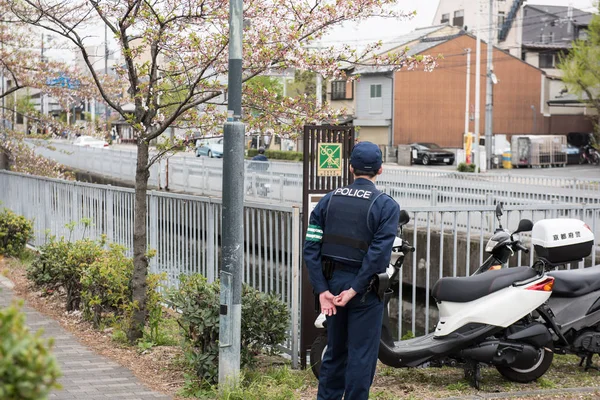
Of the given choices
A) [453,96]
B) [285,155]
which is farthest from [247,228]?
[453,96]

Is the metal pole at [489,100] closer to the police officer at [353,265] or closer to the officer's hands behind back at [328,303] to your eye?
the police officer at [353,265]

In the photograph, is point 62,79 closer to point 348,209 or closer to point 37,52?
point 37,52

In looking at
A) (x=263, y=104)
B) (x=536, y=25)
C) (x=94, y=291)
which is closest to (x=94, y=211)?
(x=94, y=291)

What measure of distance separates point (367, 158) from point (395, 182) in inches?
763

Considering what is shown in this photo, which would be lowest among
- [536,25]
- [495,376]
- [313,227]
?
[495,376]

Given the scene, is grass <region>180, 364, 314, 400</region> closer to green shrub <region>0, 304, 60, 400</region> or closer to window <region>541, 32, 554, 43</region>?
green shrub <region>0, 304, 60, 400</region>

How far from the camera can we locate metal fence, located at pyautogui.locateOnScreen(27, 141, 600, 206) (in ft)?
55.8

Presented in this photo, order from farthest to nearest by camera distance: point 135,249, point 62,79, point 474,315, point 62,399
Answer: point 62,79
point 135,249
point 474,315
point 62,399

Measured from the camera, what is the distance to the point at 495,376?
6914 millimetres

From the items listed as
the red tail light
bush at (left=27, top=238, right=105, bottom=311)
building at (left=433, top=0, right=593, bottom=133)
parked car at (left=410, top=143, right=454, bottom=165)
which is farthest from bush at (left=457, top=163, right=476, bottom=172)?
the red tail light

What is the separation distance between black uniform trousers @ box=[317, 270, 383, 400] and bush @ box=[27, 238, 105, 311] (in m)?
4.37

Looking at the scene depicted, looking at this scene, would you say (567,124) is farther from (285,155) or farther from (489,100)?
(285,155)

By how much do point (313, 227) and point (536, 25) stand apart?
68.3 meters

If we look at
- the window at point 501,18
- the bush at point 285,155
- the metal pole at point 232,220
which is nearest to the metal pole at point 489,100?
the bush at point 285,155
